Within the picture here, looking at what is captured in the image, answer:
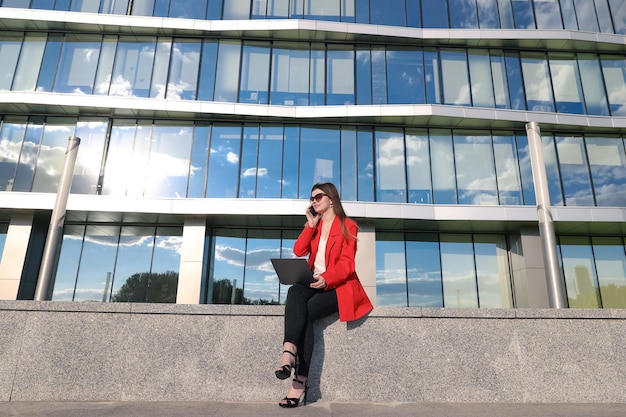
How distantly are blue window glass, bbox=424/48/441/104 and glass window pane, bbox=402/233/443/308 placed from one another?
607 centimetres

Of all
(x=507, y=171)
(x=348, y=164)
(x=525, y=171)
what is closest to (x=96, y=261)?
(x=348, y=164)

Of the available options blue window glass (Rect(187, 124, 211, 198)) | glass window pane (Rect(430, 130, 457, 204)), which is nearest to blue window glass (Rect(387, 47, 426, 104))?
glass window pane (Rect(430, 130, 457, 204))

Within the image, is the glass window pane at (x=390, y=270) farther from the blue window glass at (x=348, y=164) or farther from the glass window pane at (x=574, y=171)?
the glass window pane at (x=574, y=171)

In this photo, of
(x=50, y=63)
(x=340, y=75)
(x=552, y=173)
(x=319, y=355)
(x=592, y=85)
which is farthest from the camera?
(x=592, y=85)

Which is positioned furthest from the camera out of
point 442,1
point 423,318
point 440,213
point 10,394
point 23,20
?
point 442,1

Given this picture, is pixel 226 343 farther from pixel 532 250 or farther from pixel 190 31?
pixel 190 31

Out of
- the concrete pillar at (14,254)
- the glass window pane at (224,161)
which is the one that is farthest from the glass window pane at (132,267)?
the glass window pane at (224,161)

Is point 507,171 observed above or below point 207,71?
below

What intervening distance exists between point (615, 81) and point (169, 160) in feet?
66.6

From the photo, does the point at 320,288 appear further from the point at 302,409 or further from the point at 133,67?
the point at 133,67

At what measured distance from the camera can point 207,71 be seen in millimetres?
18188

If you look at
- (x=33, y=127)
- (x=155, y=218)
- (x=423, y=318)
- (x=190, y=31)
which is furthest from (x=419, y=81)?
(x=33, y=127)

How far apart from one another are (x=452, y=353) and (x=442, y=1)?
1892 centimetres

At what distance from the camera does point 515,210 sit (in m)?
16.4
